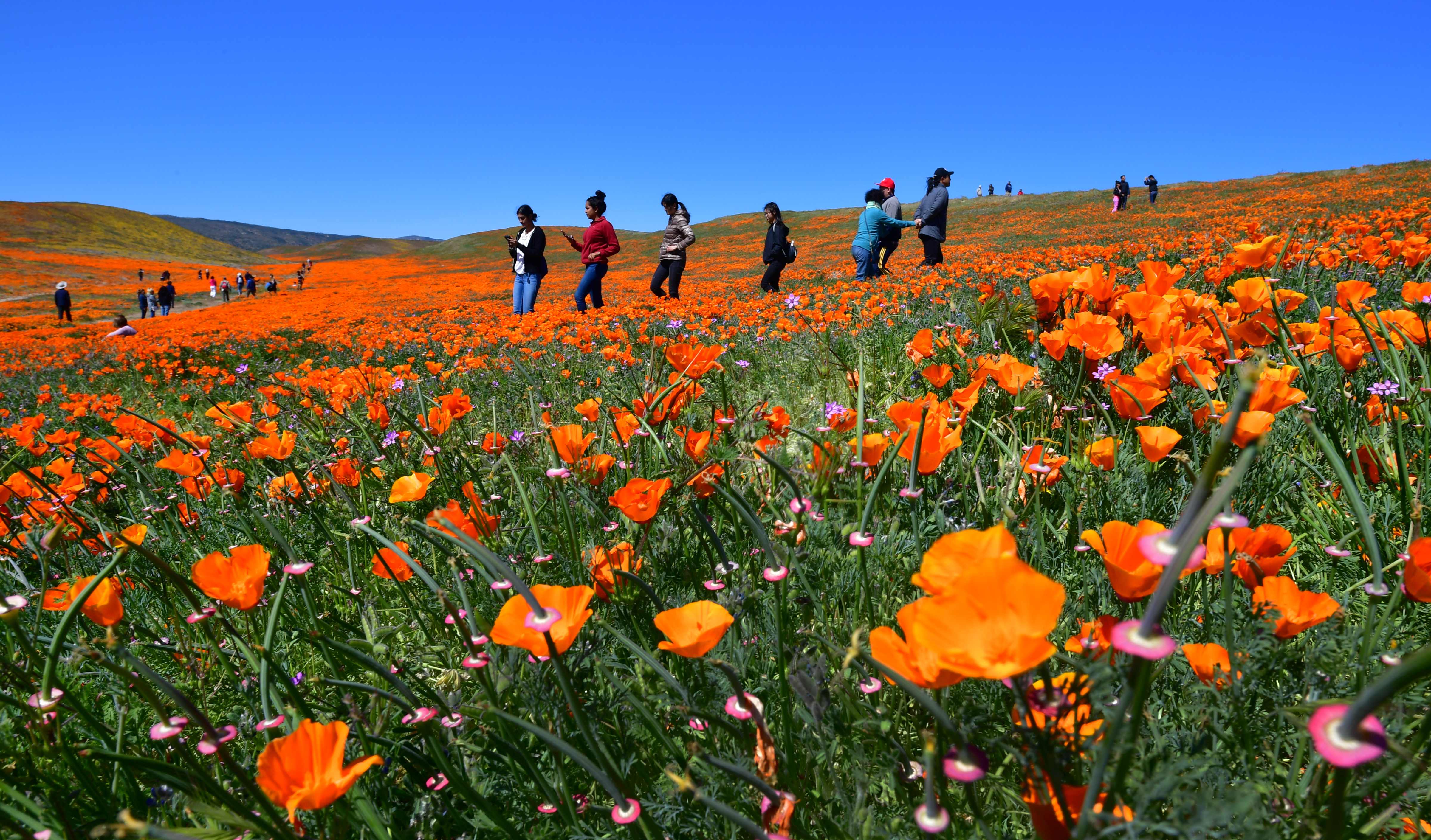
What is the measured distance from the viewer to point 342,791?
80 cm

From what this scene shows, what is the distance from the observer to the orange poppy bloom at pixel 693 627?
2.91ft

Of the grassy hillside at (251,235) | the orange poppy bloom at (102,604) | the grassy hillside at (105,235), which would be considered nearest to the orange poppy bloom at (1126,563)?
the orange poppy bloom at (102,604)

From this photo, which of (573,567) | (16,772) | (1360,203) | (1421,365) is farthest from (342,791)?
(1360,203)

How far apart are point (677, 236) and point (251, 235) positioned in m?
184

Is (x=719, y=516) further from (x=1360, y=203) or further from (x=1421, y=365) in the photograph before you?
(x=1360, y=203)

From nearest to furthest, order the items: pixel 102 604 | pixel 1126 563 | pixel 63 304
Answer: pixel 1126 563, pixel 102 604, pixel 63 304

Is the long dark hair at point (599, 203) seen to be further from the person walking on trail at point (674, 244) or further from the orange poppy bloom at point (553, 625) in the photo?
the orange poppy bloom at point (553, 625)

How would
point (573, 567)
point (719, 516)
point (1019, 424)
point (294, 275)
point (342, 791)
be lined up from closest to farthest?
point (342, 791), point (573, 567), point (719, 516), point (1019, 424), point (294, 275)

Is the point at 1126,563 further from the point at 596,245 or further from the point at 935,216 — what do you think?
the point at 935,216

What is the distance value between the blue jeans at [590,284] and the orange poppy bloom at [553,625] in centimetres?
801

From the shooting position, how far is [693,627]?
0.93m

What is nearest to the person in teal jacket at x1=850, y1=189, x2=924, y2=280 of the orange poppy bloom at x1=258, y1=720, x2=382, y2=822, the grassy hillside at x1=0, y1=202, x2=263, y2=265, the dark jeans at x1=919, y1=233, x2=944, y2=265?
the dark jeans at x1=919, y1=233, x2=944, y2=265

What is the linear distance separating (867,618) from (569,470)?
0.75 m

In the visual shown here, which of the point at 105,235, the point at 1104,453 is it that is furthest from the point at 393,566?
the point at 105,235
